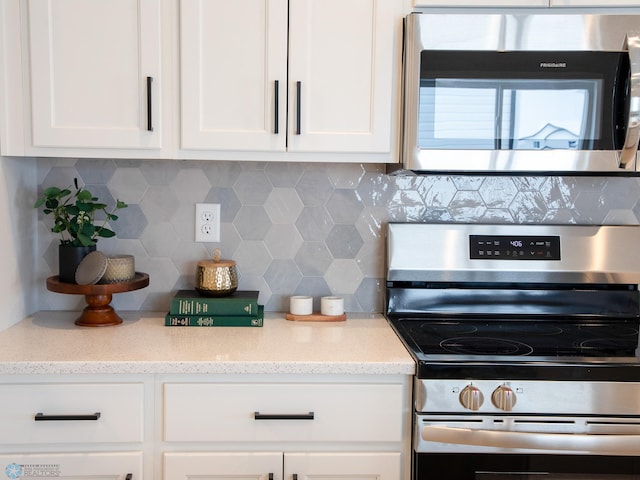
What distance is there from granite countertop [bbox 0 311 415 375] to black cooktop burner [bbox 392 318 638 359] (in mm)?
88

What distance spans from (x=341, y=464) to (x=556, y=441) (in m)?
0.52

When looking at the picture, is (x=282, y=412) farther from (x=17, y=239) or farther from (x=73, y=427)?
(x=17, y=239)

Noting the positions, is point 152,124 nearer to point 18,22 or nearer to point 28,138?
point 28,138

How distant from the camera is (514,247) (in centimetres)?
194

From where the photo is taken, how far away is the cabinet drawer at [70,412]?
4.74ft

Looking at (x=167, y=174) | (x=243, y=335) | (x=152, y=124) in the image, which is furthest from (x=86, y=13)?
(x=243, y=335)

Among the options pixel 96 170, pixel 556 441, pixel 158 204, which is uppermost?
pixel 96 170

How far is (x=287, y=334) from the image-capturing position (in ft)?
5.66

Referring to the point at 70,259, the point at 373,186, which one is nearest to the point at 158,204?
the point at 70,259

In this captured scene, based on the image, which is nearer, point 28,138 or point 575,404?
point 575,404

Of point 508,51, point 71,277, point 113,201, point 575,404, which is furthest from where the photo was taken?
point 113,201

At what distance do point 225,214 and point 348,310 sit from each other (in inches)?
20.9

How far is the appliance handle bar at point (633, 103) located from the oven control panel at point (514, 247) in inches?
16.2

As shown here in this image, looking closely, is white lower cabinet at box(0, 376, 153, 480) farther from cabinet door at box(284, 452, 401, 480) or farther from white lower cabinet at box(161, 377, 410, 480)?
cabinet door at box(284, 452, 401, 480)
